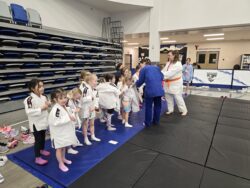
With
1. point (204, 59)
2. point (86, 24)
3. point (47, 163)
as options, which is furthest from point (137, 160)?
point (204, 59)

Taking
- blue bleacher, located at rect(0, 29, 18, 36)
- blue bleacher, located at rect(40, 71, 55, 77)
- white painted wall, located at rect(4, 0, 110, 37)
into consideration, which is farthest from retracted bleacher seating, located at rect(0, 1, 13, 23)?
blue bleacher, located at rect(40, 71, 55, 77)

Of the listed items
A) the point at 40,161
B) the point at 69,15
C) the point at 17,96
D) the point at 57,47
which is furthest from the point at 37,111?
the point at 69,15

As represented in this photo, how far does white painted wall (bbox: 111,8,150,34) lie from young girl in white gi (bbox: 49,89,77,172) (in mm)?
6654

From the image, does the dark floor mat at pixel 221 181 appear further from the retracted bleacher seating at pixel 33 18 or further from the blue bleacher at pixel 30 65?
the retracted bleacher seating at pixel 33 18

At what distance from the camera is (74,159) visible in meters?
2.26

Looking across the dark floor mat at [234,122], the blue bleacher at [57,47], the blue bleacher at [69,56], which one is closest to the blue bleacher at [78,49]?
the blue bleacher at [69,56]

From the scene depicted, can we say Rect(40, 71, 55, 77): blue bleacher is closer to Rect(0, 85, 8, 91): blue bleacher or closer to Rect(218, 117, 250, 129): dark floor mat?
Rect(0, 85, 8, 91): blue bleacher

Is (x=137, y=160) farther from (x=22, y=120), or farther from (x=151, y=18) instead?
(x=151, y=18)

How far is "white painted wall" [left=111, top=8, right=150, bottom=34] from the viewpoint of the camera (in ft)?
24.7

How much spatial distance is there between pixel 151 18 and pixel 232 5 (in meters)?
3.08

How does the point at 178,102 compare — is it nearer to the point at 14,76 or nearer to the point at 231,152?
the point at 231,152

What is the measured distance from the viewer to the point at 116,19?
8195 millimetres

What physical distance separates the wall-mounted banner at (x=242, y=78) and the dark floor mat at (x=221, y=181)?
24.0 ft

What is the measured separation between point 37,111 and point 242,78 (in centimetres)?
860
